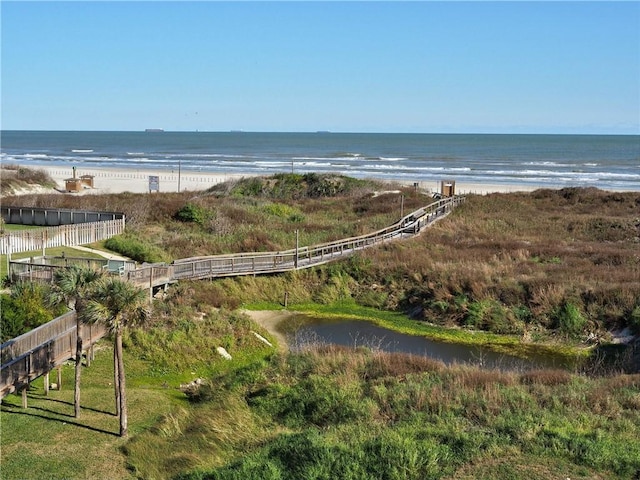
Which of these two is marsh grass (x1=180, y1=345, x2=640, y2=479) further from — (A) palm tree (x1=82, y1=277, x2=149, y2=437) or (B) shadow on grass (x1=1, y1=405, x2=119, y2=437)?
(A) palm tree (x1=82, y1=277, x2=149, y2=437)

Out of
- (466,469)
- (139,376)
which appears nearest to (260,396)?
(139,376)

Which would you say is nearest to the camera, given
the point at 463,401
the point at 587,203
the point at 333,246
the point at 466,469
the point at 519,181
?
the point at 466,469

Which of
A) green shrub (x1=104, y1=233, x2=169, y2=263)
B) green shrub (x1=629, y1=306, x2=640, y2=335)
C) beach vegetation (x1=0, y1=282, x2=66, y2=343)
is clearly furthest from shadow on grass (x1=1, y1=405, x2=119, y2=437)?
green shrub (x1=629, y1=306, x2=640, y2=335)

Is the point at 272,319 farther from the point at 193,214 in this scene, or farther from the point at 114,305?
the point at 193,214

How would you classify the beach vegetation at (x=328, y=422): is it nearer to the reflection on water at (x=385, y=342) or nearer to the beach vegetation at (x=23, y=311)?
the beach vegetation at (x=23, y=311)

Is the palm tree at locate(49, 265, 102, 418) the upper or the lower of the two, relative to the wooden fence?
upper

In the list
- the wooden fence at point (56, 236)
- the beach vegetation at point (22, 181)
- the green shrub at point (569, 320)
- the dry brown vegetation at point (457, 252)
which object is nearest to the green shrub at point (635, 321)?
the dry brown vegetation at point (457, 252)

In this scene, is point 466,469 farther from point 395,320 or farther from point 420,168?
point 420,168
